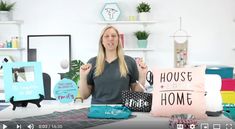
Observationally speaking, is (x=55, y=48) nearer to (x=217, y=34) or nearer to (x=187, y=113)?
(x=217, y=34)

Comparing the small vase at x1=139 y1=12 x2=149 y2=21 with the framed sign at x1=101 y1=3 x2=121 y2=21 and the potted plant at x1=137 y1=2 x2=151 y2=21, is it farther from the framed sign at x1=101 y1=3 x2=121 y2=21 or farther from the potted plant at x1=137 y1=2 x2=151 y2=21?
the framed sign at x1=101 y1=3 x2=121 y2=21

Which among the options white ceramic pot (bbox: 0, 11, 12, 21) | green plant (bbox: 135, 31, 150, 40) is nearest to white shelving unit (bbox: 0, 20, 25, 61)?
white ceramic pot (bbox: 0, 11, 12, 21)

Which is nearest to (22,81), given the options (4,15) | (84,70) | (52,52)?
(84,70)

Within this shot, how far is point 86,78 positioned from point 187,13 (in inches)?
118

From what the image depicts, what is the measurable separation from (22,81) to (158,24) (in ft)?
11.7

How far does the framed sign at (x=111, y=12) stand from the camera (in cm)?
474

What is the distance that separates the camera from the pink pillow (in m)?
1.28

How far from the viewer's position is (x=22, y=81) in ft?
4.92

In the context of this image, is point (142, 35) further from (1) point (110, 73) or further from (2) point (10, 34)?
(1) point (110, 73)

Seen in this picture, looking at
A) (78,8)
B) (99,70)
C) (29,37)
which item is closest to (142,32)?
(78,8)

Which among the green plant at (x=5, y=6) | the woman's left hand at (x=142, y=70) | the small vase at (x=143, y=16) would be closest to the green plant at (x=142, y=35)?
the small vase at (x=143, y=16)

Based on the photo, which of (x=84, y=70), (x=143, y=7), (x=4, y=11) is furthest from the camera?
(x=4, y=11)

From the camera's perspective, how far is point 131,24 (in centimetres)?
488

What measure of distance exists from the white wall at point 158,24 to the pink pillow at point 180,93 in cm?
358
